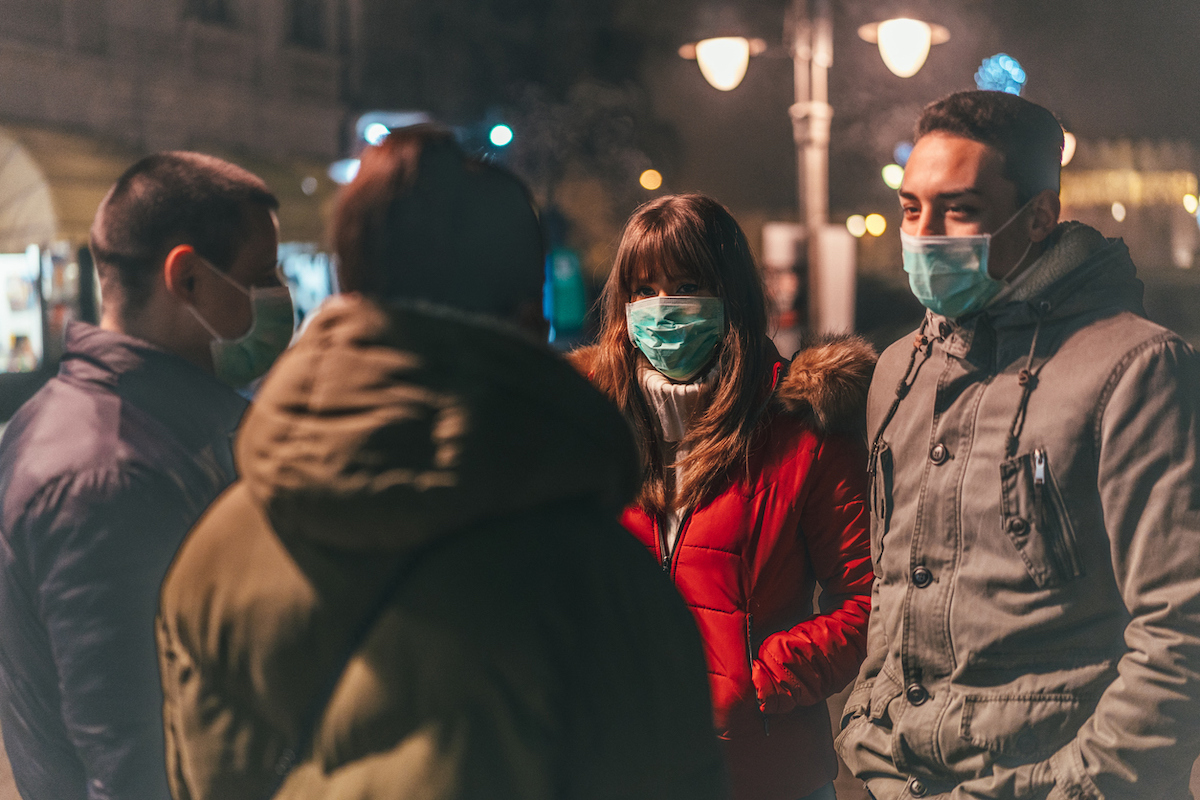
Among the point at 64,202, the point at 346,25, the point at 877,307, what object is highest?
the point at 346,25

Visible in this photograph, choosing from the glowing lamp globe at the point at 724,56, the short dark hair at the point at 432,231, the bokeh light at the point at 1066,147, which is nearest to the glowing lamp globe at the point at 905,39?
the glowing lamp globe at the point at 724,56

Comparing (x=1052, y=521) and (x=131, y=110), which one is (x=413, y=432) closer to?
(x=1052, y=521)

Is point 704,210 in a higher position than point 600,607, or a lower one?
higher

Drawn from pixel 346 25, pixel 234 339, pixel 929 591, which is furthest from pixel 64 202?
pixel 929 591

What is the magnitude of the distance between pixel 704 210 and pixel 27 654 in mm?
1643

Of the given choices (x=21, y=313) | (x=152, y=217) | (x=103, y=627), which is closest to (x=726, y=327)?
(x=152, y=217)

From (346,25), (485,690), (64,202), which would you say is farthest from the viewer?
(346,25)

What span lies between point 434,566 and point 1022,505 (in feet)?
3.92

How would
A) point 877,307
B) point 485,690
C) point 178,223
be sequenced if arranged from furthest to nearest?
point 877,307
point 178,223
point 485,690

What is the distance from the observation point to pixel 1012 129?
80.7 inches

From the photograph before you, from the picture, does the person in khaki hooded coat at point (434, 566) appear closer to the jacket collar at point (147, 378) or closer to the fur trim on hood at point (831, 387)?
the jacket collar at point (147, 378)

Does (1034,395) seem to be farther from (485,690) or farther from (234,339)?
(234,339)

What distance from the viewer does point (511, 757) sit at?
1.08m

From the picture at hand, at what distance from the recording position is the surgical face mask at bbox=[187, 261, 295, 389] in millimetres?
2449
